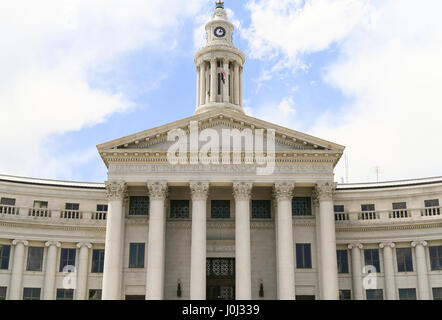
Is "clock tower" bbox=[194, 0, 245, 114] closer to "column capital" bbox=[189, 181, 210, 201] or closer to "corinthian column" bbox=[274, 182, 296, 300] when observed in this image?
"column capital" bbox=[189, 181, 210, 201]

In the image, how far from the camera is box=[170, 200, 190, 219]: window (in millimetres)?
52250

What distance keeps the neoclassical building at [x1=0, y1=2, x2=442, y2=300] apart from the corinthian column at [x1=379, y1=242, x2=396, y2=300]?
0.33 feet

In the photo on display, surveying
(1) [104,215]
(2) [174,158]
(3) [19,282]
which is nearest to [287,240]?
(2) [174,158]

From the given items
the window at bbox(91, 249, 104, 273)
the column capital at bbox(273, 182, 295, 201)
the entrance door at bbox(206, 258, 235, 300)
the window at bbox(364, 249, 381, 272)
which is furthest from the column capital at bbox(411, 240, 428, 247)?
the window at bbox(91, 249, 104, 273)

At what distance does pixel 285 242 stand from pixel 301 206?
652 centimetres

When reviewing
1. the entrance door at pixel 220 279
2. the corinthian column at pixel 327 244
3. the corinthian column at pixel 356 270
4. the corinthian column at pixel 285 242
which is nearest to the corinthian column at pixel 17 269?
the entrance door at pixel 220 279

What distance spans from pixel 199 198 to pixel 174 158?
4385 mm

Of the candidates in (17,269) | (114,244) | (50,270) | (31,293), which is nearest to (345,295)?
(114,244)

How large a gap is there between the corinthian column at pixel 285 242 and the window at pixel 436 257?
48.1 feet

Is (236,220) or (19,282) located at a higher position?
(236,220)

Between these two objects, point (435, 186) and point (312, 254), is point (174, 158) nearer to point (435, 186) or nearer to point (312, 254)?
point (312, 254)

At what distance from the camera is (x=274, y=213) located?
170 feet

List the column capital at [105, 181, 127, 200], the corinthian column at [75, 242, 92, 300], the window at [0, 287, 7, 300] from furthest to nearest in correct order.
→ 1. the corinthian column at [75, 242, 92, 300]
2. the window at [0, 287, 7, 300]
3. the column capital at [105, 181, 127, 200]
